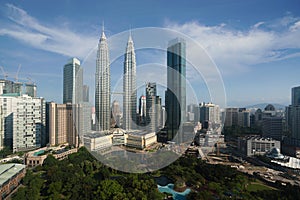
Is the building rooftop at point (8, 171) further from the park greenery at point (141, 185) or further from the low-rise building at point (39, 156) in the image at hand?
the low-rise building at point (39, 156)

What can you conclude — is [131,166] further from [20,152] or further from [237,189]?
[20,152]

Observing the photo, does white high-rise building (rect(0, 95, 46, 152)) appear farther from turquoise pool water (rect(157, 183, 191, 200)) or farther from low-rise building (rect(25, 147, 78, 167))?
turquoise pool water (rect(157, 183, 191, 200))

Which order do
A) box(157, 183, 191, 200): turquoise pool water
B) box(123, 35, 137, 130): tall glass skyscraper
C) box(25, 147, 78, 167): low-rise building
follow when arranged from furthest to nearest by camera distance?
box(25, 147, 78, 167): low-rise building < box(157, 183, 191, 200): turquoise pool water < box(123, 35, 137, 130): tall glass skyscraper

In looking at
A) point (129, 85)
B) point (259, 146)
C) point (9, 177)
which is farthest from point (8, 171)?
point (259, 146)

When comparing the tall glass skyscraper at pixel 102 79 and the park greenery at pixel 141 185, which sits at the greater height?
the tall glass skyscraper at pixel 102 79

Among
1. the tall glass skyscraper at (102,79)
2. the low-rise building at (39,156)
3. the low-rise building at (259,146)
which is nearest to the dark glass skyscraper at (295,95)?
the low-rise building at (259,146)

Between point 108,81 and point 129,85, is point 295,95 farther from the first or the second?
point 108,81

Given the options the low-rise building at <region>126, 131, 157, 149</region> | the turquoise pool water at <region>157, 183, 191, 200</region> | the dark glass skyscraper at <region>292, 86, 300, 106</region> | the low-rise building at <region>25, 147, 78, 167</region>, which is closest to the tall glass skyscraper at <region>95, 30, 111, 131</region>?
the low-rise building at <region>126, 131, 157, 149</region>
